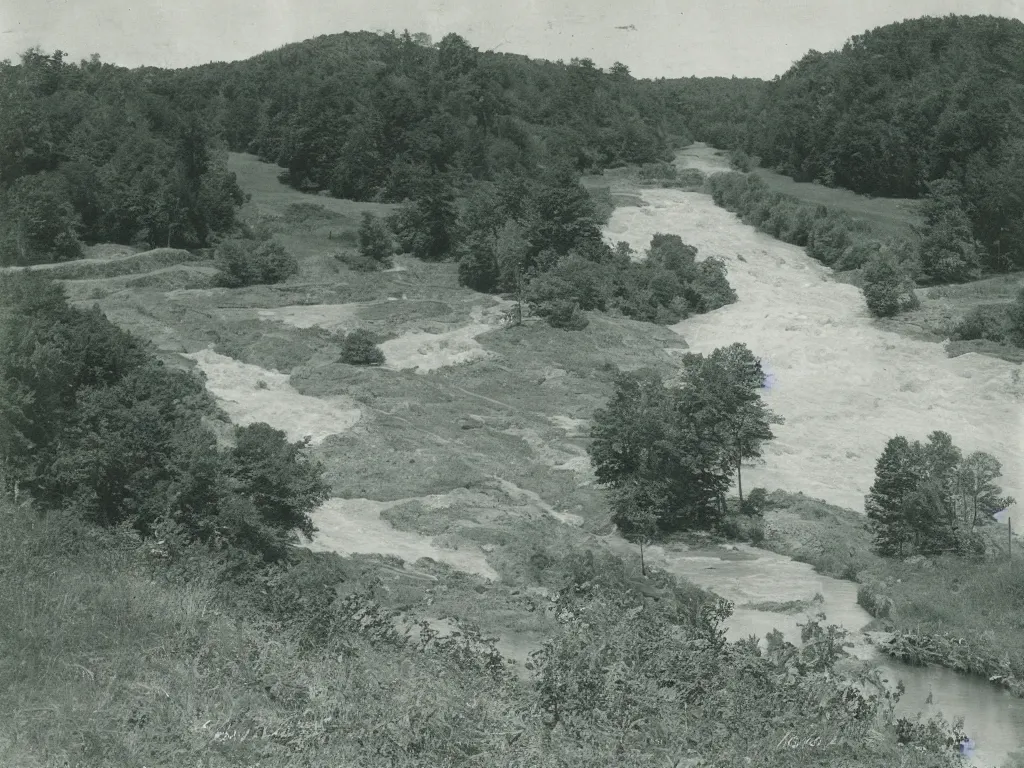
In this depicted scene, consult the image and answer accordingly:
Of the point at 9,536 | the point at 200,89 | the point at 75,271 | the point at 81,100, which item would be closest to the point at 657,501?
the point at 9,536

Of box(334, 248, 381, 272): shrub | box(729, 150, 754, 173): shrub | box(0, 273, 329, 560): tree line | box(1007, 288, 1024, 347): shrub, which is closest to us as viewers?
box(0, 273, 329, 560): tree line

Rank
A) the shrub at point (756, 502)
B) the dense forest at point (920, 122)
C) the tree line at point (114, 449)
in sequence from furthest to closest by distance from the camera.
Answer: the dense forest at point (920, 122), the shrub at point (756, 502), the tree line at point (114, 449)

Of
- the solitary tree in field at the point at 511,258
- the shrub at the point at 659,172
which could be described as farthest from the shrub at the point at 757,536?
the shrub at the point at 659,172

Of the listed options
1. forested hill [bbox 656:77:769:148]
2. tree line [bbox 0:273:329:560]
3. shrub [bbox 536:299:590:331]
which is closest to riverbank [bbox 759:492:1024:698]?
tree line [bbox 0:273:329:560]

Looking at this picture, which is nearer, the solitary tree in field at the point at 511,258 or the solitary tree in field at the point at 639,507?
the solitary tree in field at the point at 639,507

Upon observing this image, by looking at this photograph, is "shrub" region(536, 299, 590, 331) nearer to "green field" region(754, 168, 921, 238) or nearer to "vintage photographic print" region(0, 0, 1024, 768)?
"vintage photographic print" region(0, 0, 1024, 768)

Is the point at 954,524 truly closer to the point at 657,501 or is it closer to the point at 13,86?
the point at 657,501

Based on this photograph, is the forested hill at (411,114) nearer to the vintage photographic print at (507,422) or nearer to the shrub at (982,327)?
the vintage photographic print at (507,422)
